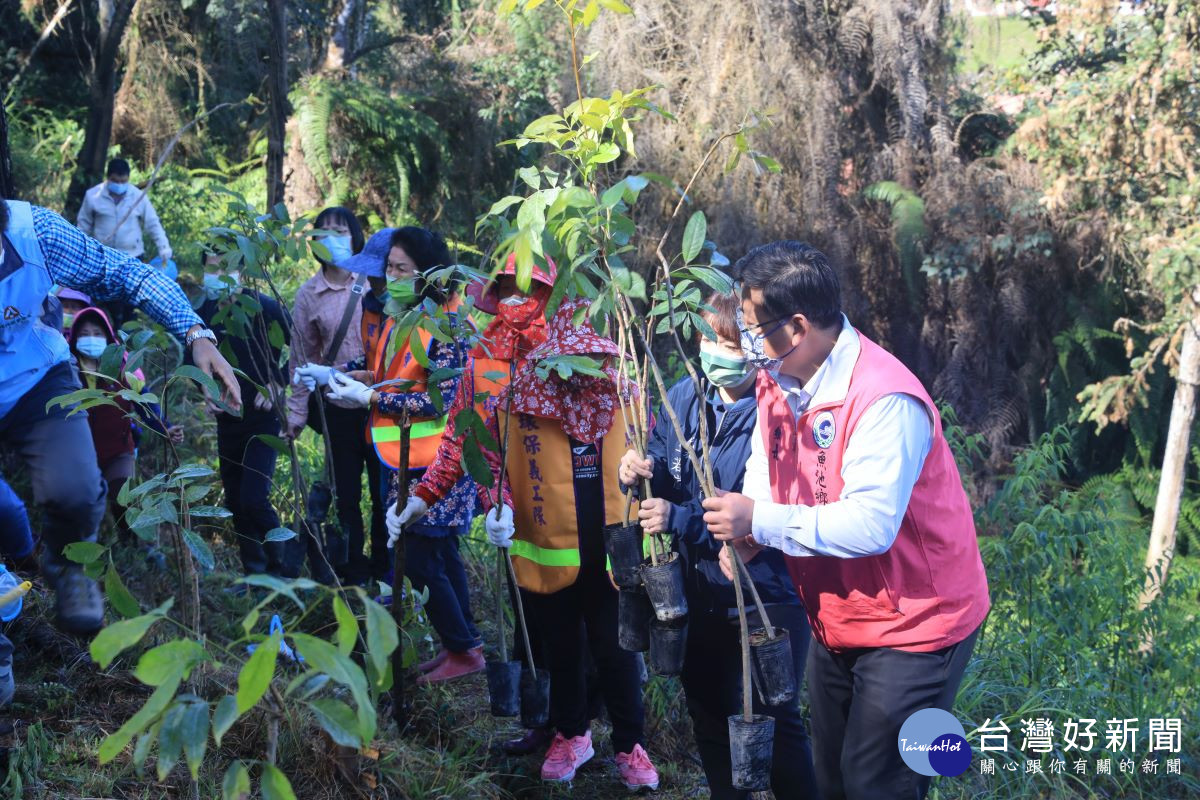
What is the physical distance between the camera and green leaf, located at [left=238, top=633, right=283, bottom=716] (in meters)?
1.52

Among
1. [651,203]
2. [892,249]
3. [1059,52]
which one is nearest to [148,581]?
[651,203]

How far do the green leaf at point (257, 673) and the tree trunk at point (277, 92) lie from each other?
4.63 meters

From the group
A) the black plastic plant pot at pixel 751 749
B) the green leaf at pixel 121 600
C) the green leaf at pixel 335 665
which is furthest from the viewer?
the black plastic plant pot at pixel 751 749

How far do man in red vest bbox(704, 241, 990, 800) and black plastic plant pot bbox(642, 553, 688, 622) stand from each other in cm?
34

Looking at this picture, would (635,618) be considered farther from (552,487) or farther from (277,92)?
(277,92)

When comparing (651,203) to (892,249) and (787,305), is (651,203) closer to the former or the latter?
(892,249)

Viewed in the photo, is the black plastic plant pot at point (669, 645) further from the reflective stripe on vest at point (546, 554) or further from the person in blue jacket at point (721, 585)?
the reflective stripe on vest at point (546, 554)

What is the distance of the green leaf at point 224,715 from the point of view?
1.55 m

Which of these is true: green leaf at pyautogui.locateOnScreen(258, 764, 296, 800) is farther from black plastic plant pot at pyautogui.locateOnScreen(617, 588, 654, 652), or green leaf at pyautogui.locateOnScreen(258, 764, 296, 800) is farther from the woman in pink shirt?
the woman in pink shirt

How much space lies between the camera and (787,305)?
2.57 meters

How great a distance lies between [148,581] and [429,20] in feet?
34.8

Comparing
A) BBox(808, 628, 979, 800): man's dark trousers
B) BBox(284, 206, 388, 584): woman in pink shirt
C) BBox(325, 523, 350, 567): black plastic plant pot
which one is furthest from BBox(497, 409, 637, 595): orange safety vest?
BBox(284, 206, 388, 584): woman in pink shirt

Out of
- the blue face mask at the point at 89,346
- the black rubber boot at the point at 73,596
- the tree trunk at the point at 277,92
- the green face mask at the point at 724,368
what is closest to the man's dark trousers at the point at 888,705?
the green face mask at the point at 724,368

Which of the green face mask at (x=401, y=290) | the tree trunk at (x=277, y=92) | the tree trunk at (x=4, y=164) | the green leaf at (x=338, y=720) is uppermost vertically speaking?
the tree trunk at (x=277, y=92)
